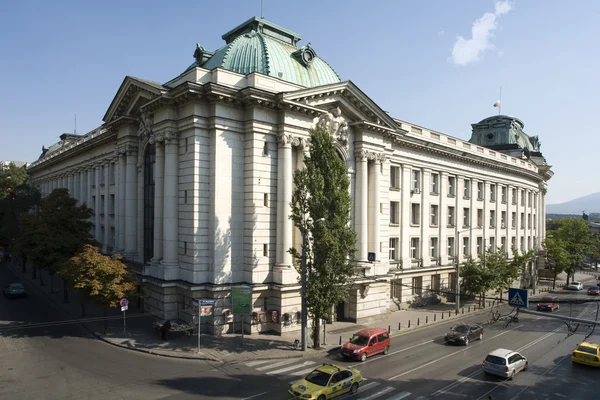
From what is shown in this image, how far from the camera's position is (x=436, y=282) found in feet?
150

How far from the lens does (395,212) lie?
41.5 m

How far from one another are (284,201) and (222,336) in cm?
1015

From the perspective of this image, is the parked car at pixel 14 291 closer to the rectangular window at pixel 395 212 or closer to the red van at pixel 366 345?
the red van at pixel 366 345

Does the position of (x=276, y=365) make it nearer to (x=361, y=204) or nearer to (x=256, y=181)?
(x=256, y=181)

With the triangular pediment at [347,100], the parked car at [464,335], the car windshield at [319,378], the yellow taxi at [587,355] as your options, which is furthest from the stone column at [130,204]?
the yellow taxi at [587,355]

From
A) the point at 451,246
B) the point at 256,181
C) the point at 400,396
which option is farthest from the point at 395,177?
the point at 400,396

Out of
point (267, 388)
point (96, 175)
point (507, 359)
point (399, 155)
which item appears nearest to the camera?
point (267, 388)

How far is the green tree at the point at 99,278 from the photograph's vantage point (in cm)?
2734

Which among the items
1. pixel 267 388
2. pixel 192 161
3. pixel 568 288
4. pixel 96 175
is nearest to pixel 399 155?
pixel 192 161

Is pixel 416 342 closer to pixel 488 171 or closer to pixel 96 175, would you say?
pixel 488 171

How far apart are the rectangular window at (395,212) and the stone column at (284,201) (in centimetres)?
1483

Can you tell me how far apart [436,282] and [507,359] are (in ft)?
78.9

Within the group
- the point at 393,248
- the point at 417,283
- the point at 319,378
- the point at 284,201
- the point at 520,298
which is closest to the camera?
the point at 520,298

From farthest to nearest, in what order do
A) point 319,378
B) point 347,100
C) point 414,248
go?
point 414,248, point 347,100, point 319,378
